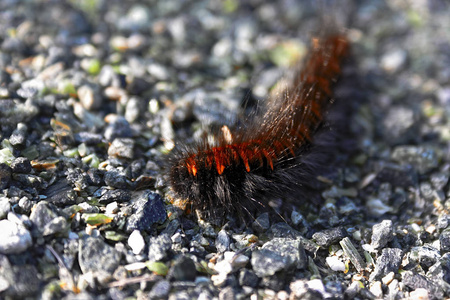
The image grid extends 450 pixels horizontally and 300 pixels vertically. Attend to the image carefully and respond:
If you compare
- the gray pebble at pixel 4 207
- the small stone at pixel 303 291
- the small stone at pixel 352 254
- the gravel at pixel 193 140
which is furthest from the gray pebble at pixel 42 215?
the small stone at pixel 352 254

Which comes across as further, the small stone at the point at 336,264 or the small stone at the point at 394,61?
the small stone at the point at 394,61

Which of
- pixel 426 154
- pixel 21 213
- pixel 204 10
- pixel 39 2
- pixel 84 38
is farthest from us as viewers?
pixel 204 10

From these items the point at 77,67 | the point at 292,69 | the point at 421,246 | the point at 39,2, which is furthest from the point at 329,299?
the point at 39,2

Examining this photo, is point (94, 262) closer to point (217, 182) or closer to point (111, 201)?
point (111, 201)

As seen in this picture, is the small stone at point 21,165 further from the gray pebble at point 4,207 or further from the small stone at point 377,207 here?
the small stone at point 377,207

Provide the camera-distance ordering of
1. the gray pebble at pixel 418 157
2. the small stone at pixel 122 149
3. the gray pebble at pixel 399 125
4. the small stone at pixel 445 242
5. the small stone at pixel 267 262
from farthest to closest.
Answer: the gray pebble at pixel 399 125 → the gray pebble at pixel 418 157 → the small stone at pixel 122 149 → the small stone at pixel 445 242 → the small stone at pixel 267 262

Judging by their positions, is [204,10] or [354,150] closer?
[354,150]

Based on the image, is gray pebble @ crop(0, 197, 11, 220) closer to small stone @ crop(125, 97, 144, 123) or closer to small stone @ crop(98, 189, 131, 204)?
small stone @ crop(98, 189, 131, 204)
